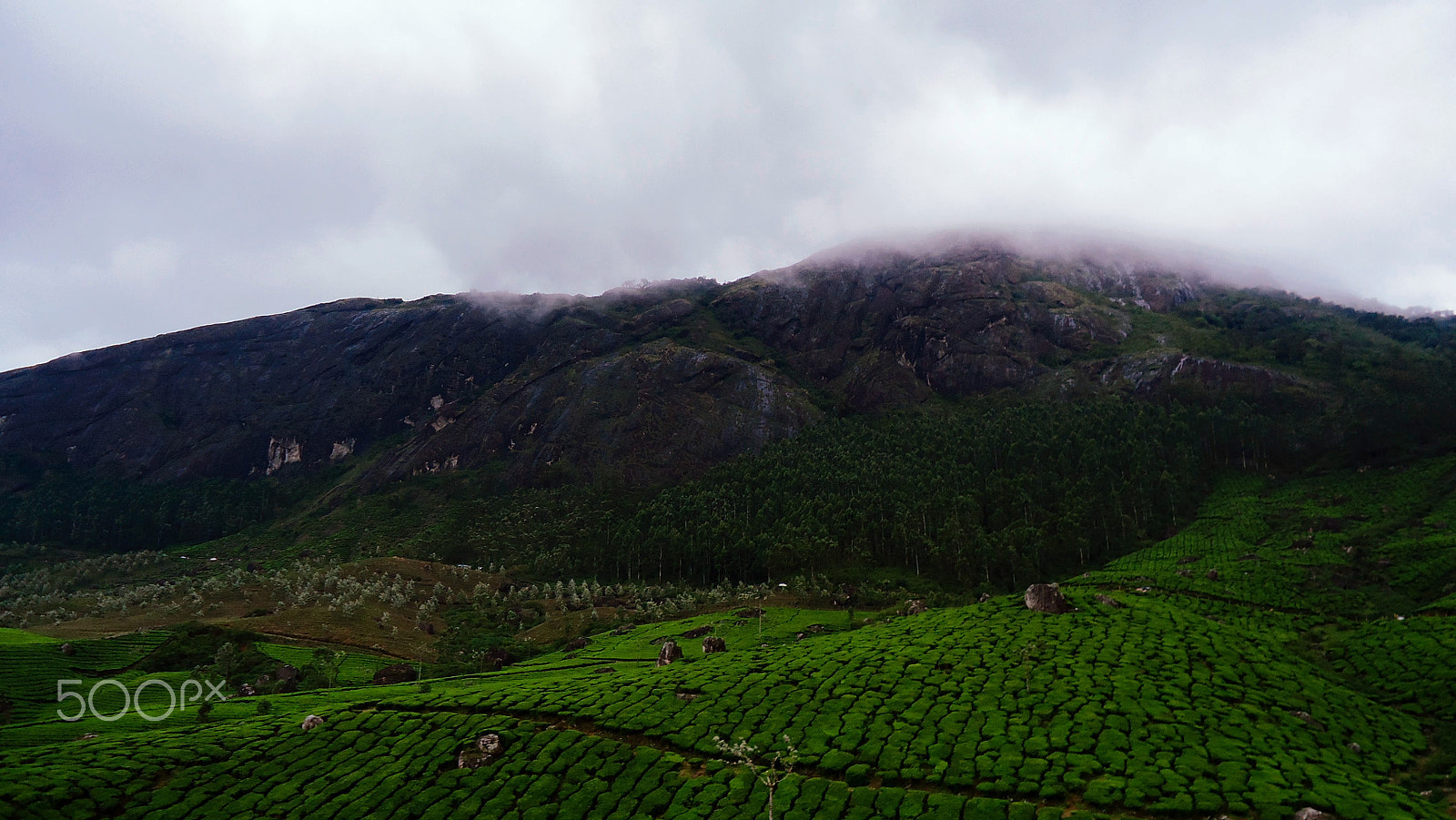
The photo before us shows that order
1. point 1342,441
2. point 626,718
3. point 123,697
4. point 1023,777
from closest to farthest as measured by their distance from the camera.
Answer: point 1023,777, point 626,718, point 123,697, point 1342,441

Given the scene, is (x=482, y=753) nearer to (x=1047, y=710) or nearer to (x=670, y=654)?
(x=670, y=654)

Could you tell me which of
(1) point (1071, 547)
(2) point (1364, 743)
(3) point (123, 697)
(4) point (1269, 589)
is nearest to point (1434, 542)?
(4) point (1269, 589)

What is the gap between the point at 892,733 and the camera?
56.1 m

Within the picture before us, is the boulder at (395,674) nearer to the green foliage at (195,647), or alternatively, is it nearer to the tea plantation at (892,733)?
the tea plantation at (892,733)

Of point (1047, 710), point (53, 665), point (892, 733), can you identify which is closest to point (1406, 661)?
point (1047, 710)

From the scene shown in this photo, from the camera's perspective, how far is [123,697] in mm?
87000

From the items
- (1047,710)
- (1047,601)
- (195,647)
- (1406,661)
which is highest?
(1047,601)

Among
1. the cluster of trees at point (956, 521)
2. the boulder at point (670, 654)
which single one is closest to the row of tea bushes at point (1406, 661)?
the cluster of trees at point (956, 521)

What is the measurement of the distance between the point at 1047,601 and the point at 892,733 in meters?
44.0

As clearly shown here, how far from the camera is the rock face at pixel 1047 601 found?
3462 inches

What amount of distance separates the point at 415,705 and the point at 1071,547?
475ft

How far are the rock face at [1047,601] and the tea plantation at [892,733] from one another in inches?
91.0

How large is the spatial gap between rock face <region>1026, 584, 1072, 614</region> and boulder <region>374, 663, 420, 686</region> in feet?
311

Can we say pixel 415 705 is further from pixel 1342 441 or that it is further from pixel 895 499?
pixel 1342 441
